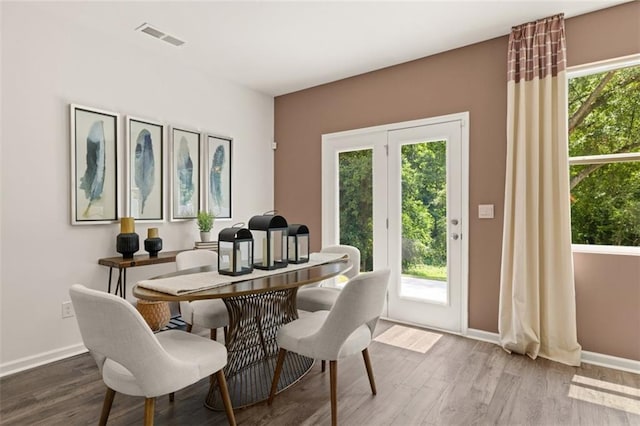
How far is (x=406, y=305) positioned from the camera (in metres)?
3.71

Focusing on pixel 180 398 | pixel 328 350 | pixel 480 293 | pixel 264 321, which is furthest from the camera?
pixel 480 293

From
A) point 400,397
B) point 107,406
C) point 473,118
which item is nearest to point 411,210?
point 473,118

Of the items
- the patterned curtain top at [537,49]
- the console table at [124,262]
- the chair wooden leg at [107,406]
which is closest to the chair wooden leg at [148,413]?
the chair wooden leg at [107,406]

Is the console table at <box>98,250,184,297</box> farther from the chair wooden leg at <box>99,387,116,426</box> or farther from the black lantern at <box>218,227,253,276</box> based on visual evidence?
the chair wooden leg at <box>99,387,116,426</box>

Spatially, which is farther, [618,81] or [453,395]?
[618,81]

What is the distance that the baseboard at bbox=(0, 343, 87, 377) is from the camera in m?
2.59

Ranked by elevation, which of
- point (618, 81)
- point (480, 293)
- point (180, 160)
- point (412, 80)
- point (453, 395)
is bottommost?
point (453, 395)

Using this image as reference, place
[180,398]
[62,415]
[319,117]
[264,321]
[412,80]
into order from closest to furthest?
1. [62,415]
2. [180,398]
3. [264,321]
4. [412,80]
5. [319,117]

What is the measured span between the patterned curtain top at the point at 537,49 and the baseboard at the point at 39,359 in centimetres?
424

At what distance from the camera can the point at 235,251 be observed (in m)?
2.07

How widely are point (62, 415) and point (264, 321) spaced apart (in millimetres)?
1232

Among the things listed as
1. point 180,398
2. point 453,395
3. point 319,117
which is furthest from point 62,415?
point 319,117

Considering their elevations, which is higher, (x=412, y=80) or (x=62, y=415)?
(x=412, y=80)

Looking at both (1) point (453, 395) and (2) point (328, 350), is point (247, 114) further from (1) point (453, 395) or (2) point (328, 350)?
(1) point (453, 395)
